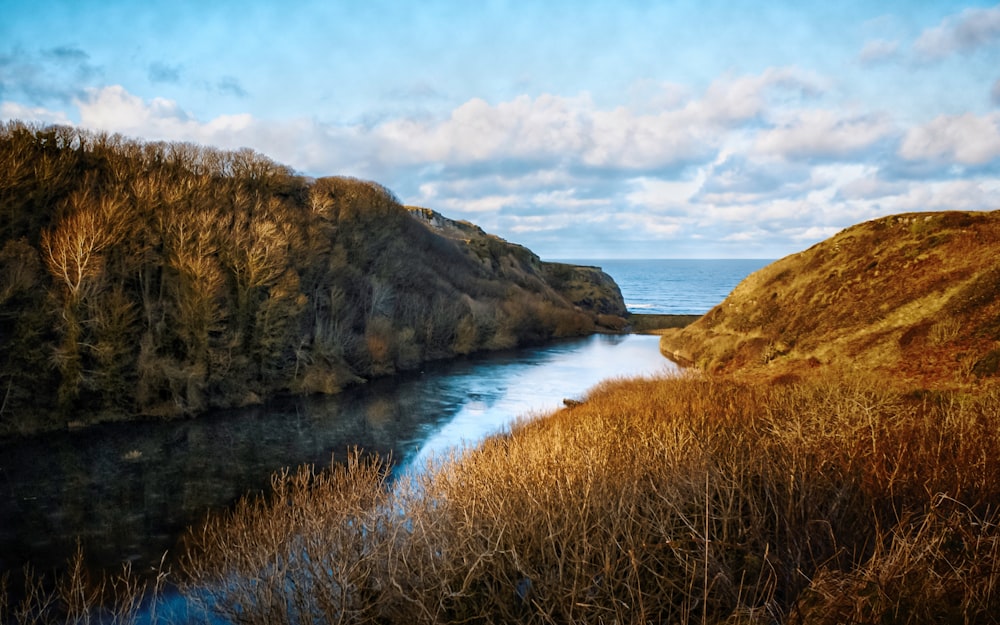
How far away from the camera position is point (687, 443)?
10727mm

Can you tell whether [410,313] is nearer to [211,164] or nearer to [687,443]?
[211,164]

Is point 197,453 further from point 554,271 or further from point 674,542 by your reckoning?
point 554,271

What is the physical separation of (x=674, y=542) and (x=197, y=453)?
847 inches

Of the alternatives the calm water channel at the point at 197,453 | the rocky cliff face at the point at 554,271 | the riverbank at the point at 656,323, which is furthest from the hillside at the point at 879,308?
the rocky cliff face at the point at 554,271

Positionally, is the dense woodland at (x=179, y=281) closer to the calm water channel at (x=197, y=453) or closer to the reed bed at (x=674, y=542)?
the calm water channel at (x=197, y=453)

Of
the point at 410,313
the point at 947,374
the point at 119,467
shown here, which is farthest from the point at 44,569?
the point at 410,313

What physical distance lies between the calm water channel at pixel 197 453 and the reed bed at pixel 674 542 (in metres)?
7.05

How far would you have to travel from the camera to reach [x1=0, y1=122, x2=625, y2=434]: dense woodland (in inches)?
988

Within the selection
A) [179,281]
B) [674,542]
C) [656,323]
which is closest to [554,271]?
[656,323]

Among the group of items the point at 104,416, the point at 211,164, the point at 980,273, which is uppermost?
the point at 211,164

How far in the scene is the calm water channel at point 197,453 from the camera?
594 inches

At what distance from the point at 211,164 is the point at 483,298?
3198 cm

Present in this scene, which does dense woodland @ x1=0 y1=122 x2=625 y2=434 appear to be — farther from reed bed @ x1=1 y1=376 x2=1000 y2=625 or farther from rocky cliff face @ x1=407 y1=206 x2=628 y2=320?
rocky cliff face @ x1=407 y1=206 x2=628 y2=320

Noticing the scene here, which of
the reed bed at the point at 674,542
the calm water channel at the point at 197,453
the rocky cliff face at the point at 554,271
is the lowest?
the calm water channel at the point at 197,453
